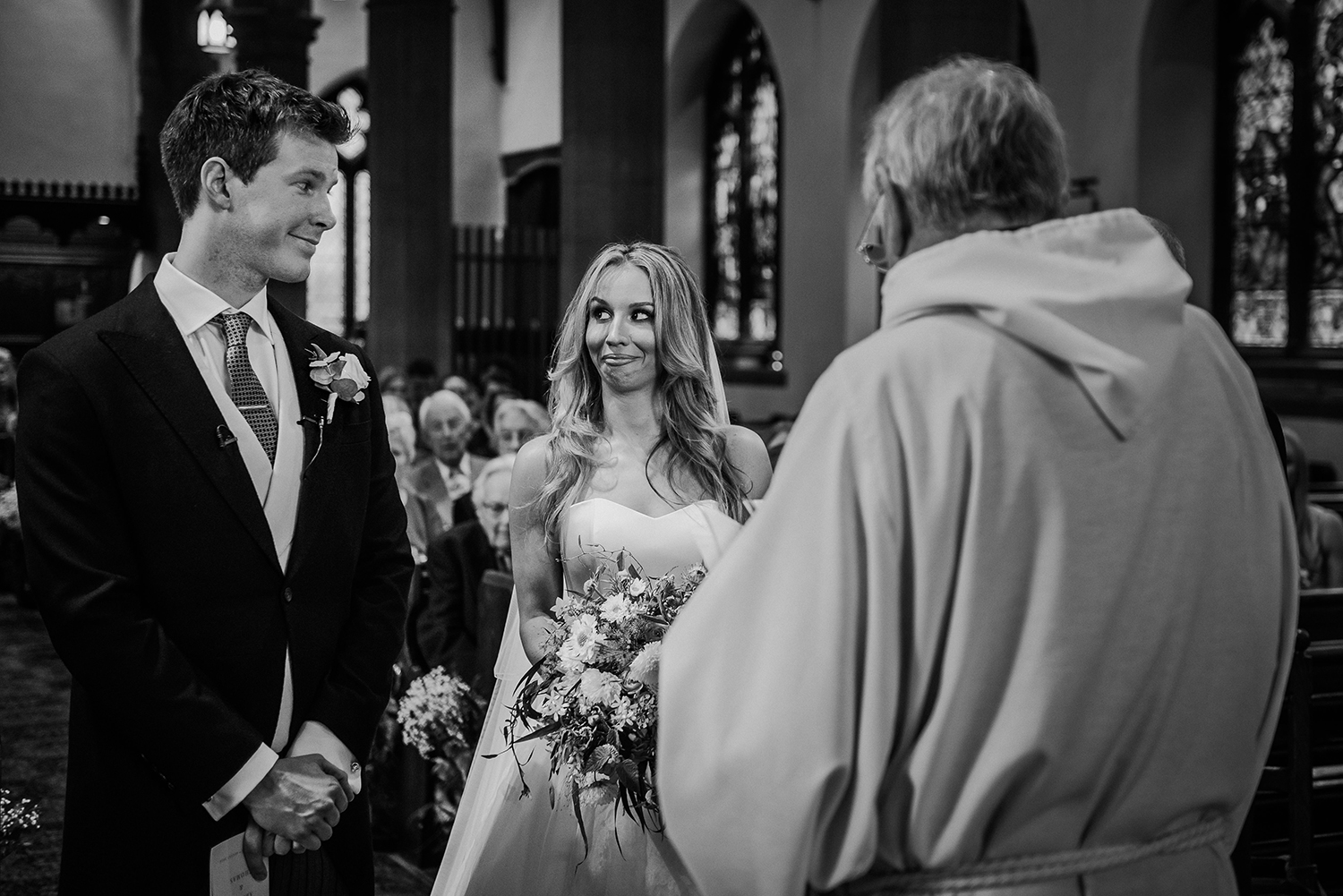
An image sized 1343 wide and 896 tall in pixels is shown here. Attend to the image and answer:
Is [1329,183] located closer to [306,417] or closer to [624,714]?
[624,714]

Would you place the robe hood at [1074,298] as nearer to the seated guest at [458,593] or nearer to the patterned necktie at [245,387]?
the patterned necktie at [245,387]

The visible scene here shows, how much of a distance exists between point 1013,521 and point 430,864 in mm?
4047

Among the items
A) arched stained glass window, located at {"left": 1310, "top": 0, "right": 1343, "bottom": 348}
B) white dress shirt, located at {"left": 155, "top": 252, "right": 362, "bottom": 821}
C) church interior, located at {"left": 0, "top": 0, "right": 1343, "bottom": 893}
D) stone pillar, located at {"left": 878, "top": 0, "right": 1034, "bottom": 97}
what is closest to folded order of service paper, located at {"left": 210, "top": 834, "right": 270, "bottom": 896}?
white dress shirt, located at {"left": 155, "top": 252, "right": 362, "bottom": 821}

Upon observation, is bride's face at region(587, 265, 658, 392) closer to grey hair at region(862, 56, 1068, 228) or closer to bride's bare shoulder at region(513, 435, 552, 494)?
bride's bare shoulder at region(513, 435, 552, 494)

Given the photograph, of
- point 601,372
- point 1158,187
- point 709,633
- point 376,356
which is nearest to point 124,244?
point 376,356

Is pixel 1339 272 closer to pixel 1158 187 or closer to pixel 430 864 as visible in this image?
pixel 1158 187

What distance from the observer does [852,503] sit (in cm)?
156

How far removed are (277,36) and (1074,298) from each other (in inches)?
489

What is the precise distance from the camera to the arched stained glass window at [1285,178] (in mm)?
12547

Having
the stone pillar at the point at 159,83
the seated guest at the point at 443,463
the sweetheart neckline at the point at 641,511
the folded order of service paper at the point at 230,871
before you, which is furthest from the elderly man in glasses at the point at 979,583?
the stone pillar at the point at 159,83

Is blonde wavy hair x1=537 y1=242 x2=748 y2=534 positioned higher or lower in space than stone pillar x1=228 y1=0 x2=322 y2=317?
lower

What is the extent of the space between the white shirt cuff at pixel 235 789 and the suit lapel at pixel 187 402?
303mm

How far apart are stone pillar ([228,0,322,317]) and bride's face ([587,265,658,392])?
399 inches

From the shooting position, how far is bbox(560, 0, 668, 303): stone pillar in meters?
11.2
